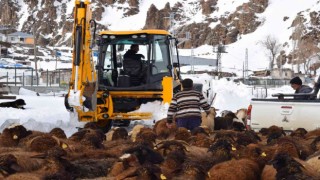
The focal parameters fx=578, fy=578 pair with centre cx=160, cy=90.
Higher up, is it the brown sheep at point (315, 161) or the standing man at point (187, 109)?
the standing man at point (187, 109)

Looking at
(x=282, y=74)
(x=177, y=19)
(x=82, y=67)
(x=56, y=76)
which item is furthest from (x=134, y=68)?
(x=177, y=19)

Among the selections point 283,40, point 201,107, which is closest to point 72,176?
point 201,107

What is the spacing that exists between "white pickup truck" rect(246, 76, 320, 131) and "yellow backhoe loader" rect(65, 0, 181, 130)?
380 cm

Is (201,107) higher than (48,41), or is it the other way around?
(48,41)

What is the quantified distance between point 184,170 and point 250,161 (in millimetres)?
848

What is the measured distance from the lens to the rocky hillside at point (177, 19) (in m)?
138

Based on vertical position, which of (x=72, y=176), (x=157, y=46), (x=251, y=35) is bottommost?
(x=72, y=176)

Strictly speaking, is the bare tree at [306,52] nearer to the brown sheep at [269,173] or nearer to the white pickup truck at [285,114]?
the white pickup truck at [285,114]

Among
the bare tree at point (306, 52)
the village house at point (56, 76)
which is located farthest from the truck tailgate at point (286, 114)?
the bare tree at point (306, 52)

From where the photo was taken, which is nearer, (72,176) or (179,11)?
(72,176)

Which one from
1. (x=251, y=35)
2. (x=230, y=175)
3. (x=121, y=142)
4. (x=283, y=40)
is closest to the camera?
(x=230, y=175)

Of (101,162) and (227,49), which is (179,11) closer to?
(227,49)

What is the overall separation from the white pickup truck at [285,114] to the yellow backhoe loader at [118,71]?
3.80m

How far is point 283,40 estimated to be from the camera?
407 feet
